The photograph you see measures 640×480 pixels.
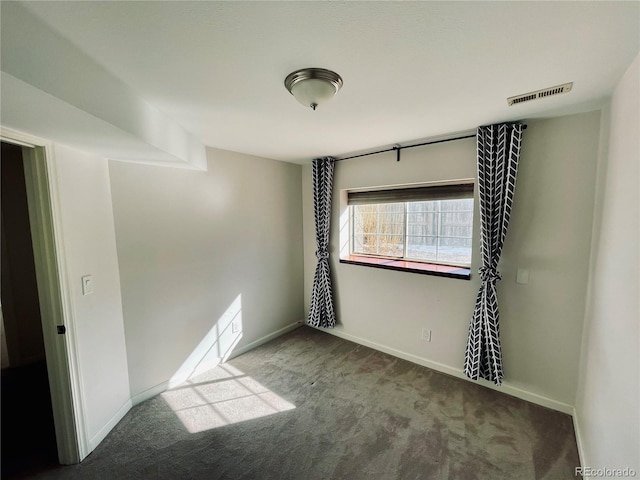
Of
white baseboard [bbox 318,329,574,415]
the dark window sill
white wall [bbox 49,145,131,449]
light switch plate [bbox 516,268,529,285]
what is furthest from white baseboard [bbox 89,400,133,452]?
light switch plate [bbox 516,268,529,285]

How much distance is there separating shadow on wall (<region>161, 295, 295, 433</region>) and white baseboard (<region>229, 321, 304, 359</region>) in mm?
106

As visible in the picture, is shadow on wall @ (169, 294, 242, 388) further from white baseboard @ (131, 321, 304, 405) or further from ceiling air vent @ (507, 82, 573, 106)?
ceiling air vent @ (507, 82, 573, 106)

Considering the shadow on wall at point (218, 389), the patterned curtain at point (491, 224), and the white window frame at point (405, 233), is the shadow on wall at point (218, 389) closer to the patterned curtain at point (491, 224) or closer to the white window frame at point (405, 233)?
the white window frame at point (405, 233)

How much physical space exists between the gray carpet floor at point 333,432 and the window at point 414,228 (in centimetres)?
113

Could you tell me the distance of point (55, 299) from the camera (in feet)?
5.10

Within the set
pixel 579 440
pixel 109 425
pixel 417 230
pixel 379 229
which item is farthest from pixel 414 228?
pixel 109 425

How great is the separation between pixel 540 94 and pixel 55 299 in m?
3.16

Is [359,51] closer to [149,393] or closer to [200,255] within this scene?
[200,255]

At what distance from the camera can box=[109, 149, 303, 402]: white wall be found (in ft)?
6.90

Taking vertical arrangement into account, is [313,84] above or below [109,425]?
above

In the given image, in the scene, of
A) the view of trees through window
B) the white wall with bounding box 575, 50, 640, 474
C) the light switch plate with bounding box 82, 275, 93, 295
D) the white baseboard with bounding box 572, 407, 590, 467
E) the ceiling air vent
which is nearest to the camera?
the white wall with bounding box 575, 50, 640, 474

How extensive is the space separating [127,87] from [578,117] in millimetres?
2888

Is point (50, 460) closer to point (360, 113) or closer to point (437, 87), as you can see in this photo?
point (360, 113)

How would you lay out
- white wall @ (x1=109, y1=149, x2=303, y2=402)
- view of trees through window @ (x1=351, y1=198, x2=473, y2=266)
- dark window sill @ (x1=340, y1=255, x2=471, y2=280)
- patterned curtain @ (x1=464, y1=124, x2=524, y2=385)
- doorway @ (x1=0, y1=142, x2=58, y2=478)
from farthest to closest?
view of trees through window @ (x1=351, y1=198, x2=473, y2=266) < dark window sill @ (x1=340, y1=255, x2=471, y2=280) < doorway @ (x1=0, y1=142, x2=58, y2=478) < white wall @ (x1=109, y1=149, x2=303, y2=402) < patterned curtain @ (x1=464, y1=124, x2=524, y2=385)
